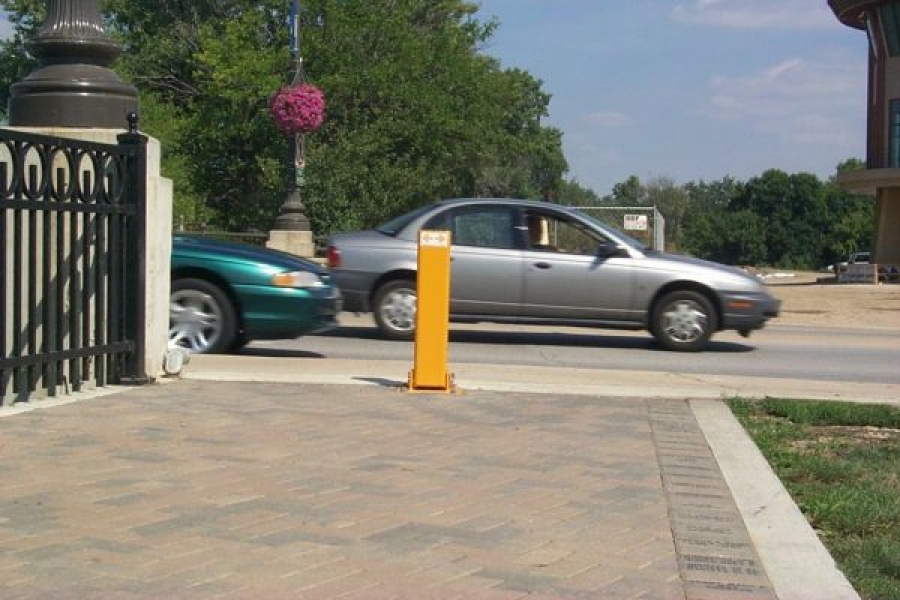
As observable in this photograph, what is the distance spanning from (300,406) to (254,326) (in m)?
3.17

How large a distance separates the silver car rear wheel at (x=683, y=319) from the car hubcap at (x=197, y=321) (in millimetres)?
5015

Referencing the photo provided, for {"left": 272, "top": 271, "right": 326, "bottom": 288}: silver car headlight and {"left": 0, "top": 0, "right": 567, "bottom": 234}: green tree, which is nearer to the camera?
{"left": 272, "top": 271, "right": 326, "bottom": 288}: silver car headlight

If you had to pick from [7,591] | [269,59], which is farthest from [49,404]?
[269,59]

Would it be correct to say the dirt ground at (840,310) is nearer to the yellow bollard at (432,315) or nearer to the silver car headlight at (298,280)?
the silver car headlight at (298,280)

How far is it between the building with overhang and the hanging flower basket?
3523cm

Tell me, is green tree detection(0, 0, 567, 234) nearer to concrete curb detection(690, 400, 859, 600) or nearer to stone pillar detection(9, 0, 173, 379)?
stone pillar detection(9, 0, 173, 379)

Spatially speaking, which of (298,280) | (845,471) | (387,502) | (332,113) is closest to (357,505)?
(387,502)

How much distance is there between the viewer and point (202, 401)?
312 inches

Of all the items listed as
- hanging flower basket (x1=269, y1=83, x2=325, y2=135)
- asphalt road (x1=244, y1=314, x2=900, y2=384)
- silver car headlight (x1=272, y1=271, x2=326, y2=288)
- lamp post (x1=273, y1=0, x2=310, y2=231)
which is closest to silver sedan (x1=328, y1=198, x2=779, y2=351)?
asphalt road (x1=244, y1=314, x2=900, y2=384)

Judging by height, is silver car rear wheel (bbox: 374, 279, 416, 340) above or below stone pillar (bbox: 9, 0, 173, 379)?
below

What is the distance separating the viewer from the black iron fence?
278 inches

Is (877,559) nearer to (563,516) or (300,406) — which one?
(563,516)

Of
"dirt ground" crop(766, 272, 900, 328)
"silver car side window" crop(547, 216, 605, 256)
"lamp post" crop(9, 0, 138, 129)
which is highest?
"lamp post" crop(9, 0, 138, 129)

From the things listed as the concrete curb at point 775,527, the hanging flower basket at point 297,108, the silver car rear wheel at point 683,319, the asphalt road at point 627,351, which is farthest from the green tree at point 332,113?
the concrete curb at point 775,527
